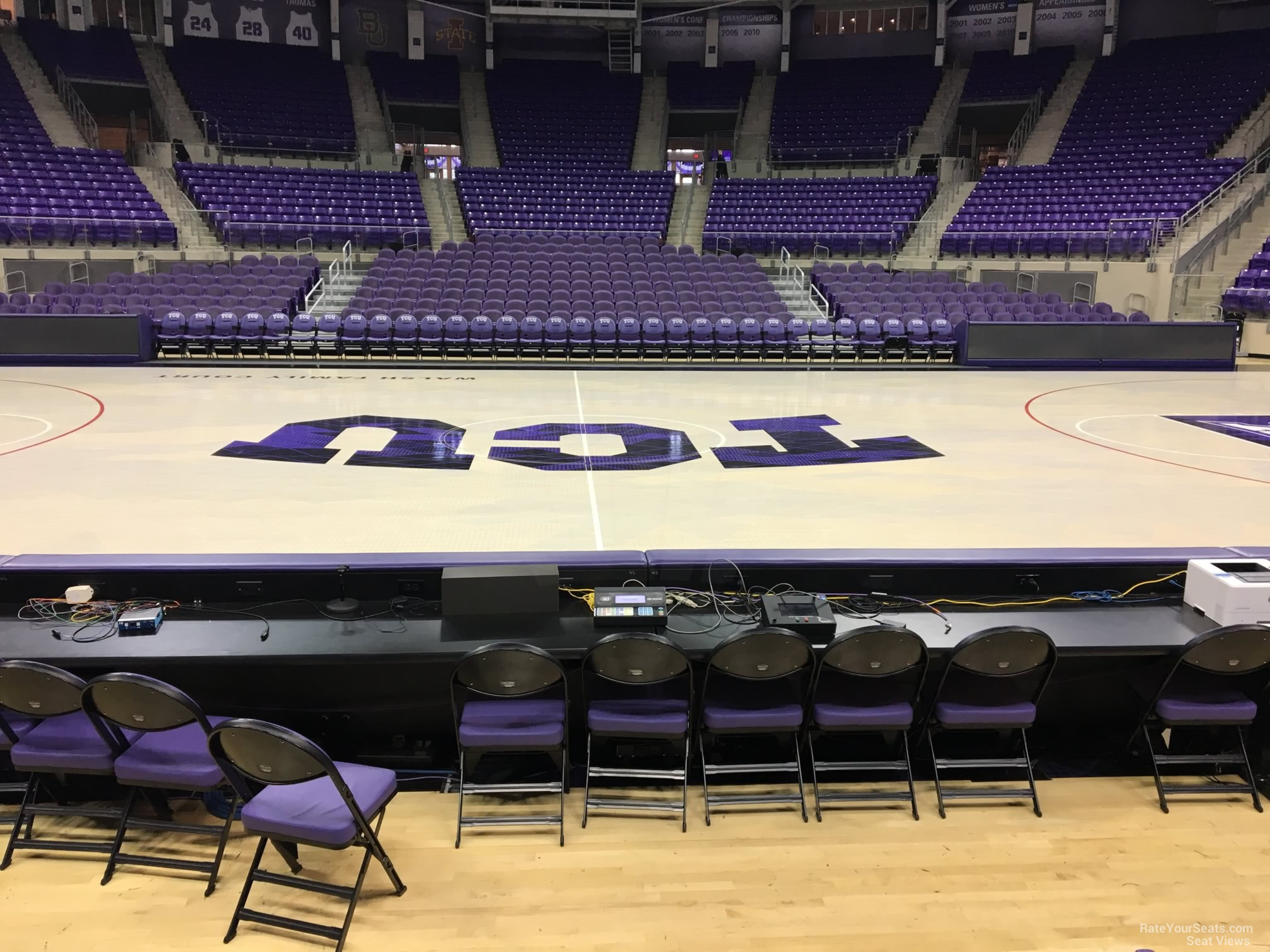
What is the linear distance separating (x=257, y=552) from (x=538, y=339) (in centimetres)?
880

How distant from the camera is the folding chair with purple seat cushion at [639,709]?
10.2 feet

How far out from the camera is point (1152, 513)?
19.0 ft

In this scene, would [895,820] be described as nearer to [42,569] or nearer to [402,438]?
[42,569]

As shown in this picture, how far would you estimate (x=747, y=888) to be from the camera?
9.27 ft

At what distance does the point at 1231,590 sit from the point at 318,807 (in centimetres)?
344

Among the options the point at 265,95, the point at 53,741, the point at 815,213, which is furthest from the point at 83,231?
the point at 53,741

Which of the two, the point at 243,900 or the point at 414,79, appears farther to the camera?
the point at 414,79

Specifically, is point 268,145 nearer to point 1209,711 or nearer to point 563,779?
point 563,779

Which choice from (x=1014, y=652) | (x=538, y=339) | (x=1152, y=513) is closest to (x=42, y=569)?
(x=1014, y=652)

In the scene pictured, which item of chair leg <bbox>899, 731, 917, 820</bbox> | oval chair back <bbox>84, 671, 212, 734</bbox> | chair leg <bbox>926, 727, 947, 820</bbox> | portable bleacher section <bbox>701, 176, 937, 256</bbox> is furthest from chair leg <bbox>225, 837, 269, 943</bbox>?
portable bleacher section <bbox>701, 176, 937, 256</bbox>

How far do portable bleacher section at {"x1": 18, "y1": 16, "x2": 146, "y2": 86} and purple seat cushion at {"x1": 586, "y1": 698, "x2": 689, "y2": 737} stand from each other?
24.5 meters

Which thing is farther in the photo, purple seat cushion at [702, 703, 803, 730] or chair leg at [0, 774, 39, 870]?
purple seat cushion at [702, 703, 803, 730]

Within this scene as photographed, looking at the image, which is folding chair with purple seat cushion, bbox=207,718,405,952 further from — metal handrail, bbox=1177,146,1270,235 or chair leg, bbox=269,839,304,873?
metal handrail, bbox=1177,146,1270,235

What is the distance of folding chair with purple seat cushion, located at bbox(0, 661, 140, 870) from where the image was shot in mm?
2818
